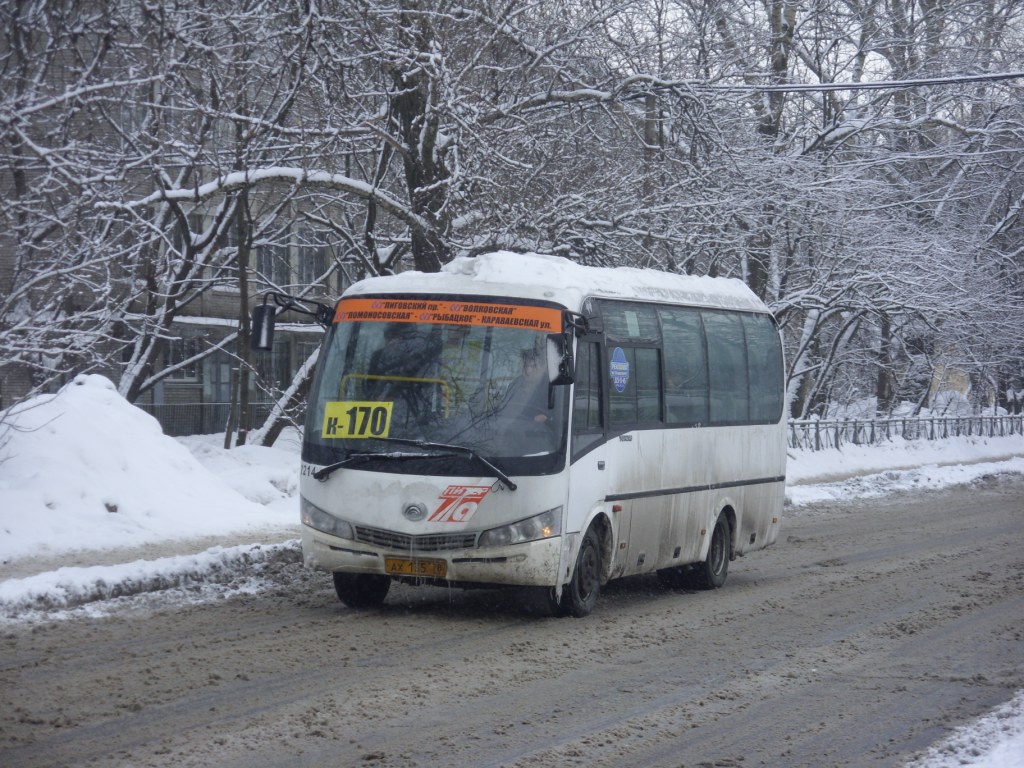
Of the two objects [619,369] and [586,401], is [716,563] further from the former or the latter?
[586,401]

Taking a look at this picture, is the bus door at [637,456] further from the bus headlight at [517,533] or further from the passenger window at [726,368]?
the passenger window at [726,368]

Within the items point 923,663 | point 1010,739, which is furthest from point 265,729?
point 923,663

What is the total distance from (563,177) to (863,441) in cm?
1814

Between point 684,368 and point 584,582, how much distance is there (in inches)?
116

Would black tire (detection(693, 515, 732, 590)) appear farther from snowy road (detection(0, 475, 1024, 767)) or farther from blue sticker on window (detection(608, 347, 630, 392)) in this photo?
blue sticker on window (detection(608, 347, 630, 392))

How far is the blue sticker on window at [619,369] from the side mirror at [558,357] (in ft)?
3.59

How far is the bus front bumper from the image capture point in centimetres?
1150

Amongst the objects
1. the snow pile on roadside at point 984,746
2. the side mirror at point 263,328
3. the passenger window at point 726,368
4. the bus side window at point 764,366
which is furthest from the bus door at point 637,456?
the snow pile on roadside at point 984,746

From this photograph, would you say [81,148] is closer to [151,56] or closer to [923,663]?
[151,56]

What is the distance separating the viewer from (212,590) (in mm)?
13141

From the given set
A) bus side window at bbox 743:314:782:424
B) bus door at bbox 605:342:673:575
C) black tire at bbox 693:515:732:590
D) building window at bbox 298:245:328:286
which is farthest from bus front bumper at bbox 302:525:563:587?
building window at bbox 298:245:328:286

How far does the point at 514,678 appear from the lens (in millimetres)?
9320

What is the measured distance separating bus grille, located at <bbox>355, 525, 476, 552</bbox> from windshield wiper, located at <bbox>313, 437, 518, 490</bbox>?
0.52 meters

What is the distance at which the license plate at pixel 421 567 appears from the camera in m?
11.5
